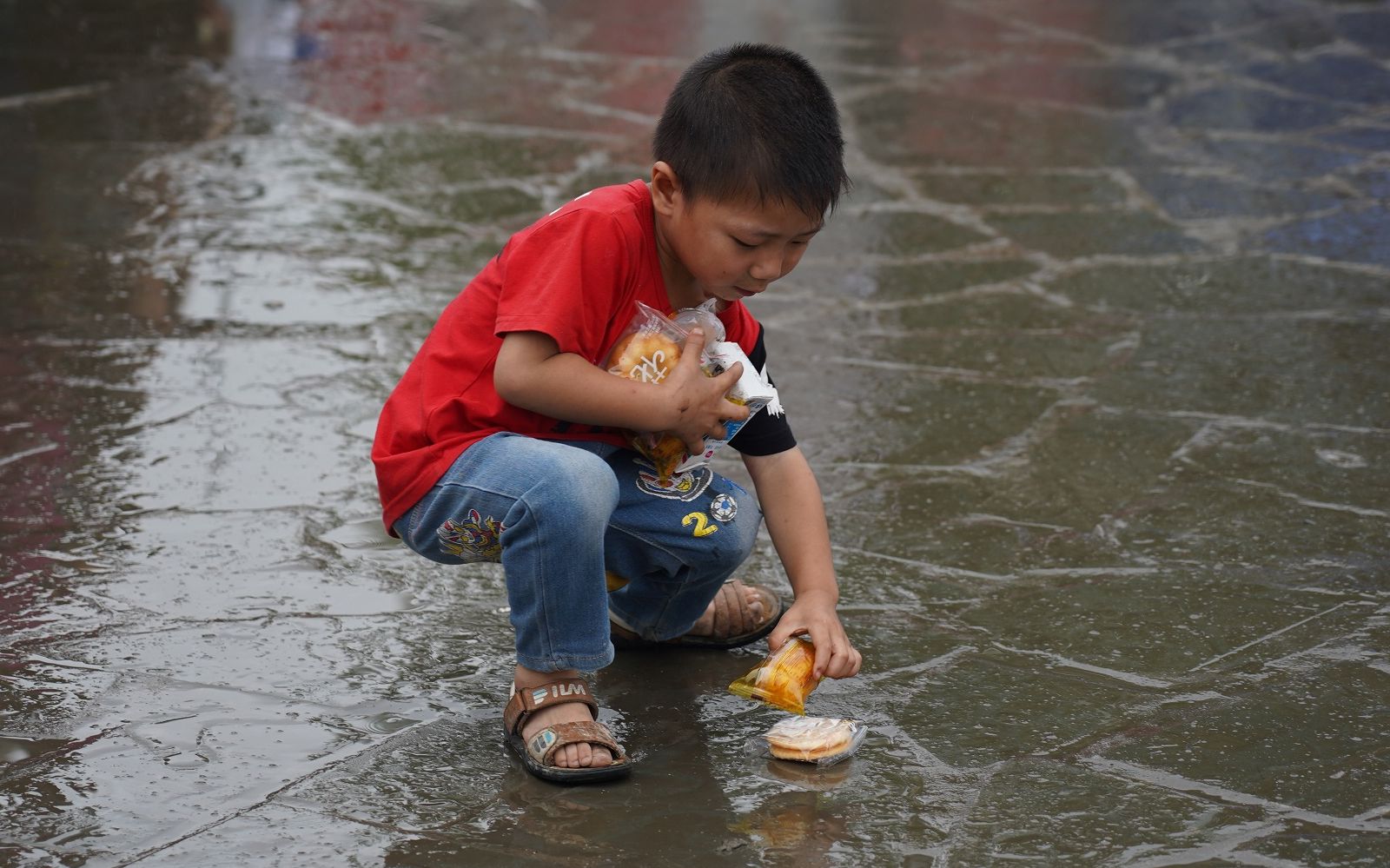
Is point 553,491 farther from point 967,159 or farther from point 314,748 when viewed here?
point 967,159

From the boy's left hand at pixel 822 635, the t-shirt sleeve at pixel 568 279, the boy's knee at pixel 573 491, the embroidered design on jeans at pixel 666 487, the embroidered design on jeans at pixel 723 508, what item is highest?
the t-shirt sleeve at pixel 568 279

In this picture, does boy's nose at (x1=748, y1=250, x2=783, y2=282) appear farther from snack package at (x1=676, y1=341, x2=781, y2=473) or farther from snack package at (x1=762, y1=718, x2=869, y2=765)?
snack package at (x1=762, y1=718, x2=869, y2=765)

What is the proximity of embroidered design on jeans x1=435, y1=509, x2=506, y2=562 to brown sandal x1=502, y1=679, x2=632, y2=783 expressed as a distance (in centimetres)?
22

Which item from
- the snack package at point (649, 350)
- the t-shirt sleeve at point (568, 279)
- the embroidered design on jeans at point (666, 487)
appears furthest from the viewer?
the embroidered design on jeans at point (666, 487)

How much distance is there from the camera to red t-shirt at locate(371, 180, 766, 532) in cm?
227

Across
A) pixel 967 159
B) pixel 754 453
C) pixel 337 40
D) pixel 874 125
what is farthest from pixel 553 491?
pixel 337 40

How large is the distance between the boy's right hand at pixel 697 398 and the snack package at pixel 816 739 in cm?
47

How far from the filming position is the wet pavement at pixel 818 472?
7.00ft

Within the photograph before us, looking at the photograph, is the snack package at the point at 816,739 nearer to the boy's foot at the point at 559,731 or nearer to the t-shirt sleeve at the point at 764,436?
the boy's foot at the point at 559,731

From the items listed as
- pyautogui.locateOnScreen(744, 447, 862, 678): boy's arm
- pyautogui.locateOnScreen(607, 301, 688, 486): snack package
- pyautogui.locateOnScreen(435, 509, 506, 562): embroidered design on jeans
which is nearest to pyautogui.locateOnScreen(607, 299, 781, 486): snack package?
pyautogui.locateOnScreen(607, 301, 688, 486): snack package

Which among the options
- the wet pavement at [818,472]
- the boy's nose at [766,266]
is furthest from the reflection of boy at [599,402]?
the wet pavement at [818,472]

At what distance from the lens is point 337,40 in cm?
834

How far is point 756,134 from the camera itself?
7.28ft

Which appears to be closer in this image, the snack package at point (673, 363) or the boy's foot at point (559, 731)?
the boy's foot at point (559, 731)
